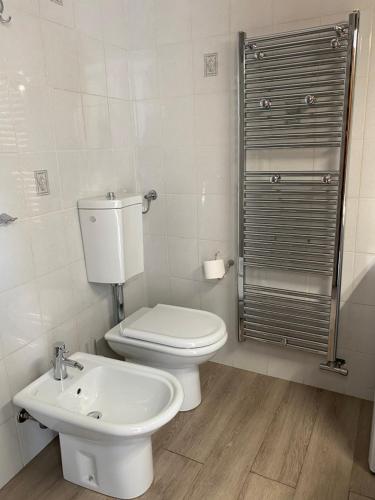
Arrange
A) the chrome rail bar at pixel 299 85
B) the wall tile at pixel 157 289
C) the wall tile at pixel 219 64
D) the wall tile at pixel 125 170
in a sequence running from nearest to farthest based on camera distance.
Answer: the chrome rail bar at pixel 299 85 < the wall tile at pixel 219 64 < the wall tile at pixel 125 170 < the wall tile at pixel 157 289

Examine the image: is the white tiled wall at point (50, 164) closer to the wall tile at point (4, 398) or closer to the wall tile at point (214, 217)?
the wall tile at point (4, 398)

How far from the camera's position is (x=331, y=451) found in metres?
1.78

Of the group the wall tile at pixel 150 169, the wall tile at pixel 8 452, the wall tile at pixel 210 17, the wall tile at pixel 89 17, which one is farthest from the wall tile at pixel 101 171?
the wall tile at pixel 8 452

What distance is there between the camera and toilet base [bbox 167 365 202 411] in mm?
2023

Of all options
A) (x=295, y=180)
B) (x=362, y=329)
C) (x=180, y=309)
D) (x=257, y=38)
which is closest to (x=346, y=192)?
(x=295, y=180)

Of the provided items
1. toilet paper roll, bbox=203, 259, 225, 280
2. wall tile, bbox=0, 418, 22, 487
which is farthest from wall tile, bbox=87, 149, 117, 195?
wall tile, bbox=0, 418, 22, 487

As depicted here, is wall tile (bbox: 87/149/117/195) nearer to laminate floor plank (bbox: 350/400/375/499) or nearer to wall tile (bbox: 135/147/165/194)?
wall tile (bbox: 135/147/165/194)

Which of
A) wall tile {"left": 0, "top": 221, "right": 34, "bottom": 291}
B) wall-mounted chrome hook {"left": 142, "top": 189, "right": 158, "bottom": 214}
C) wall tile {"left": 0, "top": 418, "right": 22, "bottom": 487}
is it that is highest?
wall-mounted chrome hook {"left": 142, "top": 189, "right": 158, "bottom": 214}

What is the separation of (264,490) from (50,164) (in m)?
1.63

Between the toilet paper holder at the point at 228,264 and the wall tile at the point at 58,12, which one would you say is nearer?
the wall tile at the point at 58,12

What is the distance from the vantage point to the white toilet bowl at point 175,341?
186 cm

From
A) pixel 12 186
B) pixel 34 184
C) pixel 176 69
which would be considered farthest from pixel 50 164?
pixel 176 69

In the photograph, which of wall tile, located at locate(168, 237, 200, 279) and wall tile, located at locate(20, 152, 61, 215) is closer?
wall tile, located at locate(20, 152, 61, 215)

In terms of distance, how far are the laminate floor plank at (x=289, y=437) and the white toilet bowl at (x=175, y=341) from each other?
0.43 m
